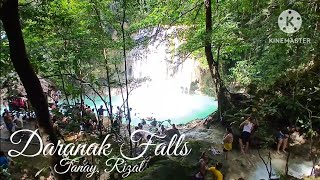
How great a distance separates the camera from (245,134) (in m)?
7.55

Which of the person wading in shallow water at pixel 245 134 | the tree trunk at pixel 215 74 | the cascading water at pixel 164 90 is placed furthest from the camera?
the cascading water at pixel 164 90

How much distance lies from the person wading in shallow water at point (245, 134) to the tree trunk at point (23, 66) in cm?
487

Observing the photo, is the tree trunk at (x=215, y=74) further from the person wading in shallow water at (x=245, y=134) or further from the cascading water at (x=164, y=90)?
the cascading water at (x=164, y=90)

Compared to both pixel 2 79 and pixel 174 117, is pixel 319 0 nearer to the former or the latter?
pixel 2 79

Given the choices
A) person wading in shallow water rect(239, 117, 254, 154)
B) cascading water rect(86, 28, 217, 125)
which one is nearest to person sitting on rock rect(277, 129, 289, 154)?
person wading in shallow water rect(239, 117, 254, 154)

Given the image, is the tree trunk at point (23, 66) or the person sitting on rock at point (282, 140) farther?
the person sitting on rock at point (282, 140)

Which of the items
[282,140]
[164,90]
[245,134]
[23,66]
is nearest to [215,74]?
[245,134]

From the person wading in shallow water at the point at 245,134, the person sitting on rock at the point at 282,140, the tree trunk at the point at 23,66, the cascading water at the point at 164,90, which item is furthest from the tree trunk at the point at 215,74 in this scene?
the cascading water at the point at 164,90

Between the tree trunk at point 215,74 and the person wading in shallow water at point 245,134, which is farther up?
the tree trunk at point 215,74

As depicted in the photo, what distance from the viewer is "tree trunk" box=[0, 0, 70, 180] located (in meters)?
3.54

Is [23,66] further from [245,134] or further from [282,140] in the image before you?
[282,140]

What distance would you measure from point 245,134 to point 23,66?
5722mm

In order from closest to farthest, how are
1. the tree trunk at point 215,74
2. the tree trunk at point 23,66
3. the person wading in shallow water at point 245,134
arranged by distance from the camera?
the tree trunk at point 23,66, the person wading in shallow water at point 245,134, the tree trunk at point 215,74

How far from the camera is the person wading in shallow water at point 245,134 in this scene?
730cm
